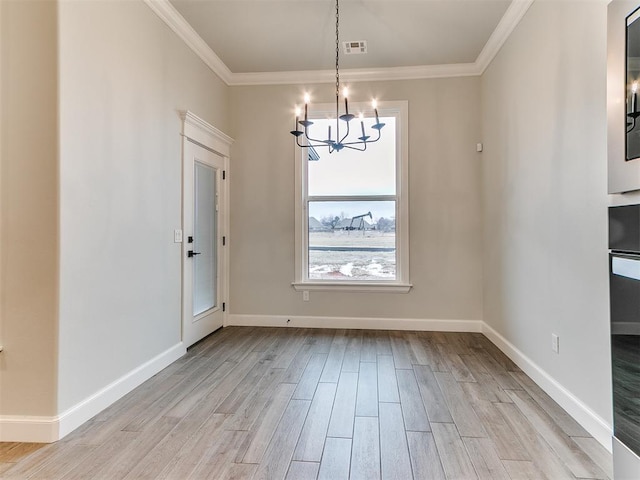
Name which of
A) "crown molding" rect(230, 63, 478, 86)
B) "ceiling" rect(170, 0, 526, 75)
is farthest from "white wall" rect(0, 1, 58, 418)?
"crown molding" rect(230, 63, 478, 86)

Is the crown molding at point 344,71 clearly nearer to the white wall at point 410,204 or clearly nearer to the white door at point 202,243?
the white wall at point 410,204

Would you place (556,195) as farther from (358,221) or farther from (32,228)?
(32,228)

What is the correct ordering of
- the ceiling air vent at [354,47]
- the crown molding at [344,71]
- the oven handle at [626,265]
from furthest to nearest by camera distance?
the ceiling air vent at [354,47] < the crown molding at [344,71] < the oven handle at [626,265]

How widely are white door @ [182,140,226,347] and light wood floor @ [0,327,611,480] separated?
0.61 meters

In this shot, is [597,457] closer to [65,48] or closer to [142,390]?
[142,390]

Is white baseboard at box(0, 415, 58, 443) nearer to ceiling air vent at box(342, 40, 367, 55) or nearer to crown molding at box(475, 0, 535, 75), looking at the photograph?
ceiling air vent at box(342, 40, 367, 55)

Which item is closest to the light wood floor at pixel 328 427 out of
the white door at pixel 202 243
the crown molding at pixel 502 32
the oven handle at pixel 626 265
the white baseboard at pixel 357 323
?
the white door at pixel 202 243

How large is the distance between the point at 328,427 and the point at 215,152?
3.04 metres

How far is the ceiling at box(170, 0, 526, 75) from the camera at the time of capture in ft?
9.51

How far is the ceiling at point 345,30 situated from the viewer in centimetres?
290

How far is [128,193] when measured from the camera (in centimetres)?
250

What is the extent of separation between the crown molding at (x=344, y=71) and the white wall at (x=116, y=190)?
17 cm

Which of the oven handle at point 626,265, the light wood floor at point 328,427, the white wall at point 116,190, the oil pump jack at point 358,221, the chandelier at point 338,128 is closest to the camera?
the oven handle at point 626,265

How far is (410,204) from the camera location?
4.03 meters
